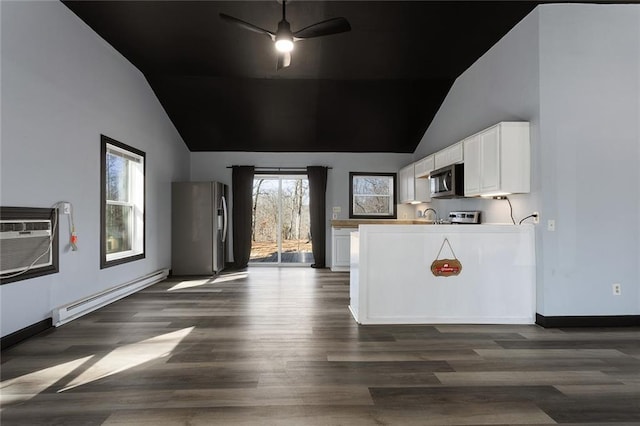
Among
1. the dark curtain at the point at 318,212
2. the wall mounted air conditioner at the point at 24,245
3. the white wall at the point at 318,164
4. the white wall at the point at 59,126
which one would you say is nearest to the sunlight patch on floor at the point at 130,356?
the white wall at the point at 59,126

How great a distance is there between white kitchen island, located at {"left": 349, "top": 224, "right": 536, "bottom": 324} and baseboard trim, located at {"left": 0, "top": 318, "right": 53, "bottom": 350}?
2831 mm

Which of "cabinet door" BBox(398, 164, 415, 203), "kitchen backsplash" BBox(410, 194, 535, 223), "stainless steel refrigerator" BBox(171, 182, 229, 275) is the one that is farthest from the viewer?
"cabinet door" BBox(398, 164, 415, 203)

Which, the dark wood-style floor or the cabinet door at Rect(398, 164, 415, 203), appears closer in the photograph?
the dark wood-style floor

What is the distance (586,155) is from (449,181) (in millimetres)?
1456

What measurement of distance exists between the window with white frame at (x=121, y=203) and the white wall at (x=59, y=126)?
0.11m

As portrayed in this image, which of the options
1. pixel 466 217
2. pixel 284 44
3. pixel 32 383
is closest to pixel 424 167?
pixel 466 217

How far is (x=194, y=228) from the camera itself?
599cm

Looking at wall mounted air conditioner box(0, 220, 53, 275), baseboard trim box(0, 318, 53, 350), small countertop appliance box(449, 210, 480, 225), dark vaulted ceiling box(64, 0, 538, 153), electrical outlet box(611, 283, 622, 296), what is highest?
dark vaulted ceiling box(64, 0, 538, 153)

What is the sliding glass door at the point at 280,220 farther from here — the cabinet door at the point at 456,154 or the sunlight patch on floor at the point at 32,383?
the sunlight patch on floor at the point at 32,383

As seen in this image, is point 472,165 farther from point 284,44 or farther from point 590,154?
point 284,44

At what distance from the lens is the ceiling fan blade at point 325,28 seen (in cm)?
302

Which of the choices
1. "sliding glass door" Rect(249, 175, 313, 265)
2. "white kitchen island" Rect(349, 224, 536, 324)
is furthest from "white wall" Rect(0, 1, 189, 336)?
"white kitchen island" Rect(349, 224, 536, 324)

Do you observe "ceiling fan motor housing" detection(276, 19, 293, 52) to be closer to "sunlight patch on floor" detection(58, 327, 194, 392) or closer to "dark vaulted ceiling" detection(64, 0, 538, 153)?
"dark vaulted ceiling" detection(64, 0, 538, 153)

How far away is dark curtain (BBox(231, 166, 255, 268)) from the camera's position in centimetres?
679
